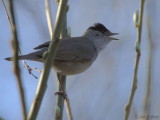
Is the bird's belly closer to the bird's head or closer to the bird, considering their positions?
the bird

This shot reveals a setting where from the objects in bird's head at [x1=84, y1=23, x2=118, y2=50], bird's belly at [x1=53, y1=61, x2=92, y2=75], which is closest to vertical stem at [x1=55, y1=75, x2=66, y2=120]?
bird's belly at [x1=53, y1=61, x2=92, y2=75]

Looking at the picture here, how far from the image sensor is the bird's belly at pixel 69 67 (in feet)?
11.6

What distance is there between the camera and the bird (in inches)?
133

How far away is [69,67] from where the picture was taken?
3.65 m

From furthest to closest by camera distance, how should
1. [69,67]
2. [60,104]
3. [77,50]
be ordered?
[77,50] → [69,67] → [60,104]

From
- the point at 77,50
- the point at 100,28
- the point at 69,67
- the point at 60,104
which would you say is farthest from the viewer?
the point at 100,28

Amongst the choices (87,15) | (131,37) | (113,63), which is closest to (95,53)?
(113,63)

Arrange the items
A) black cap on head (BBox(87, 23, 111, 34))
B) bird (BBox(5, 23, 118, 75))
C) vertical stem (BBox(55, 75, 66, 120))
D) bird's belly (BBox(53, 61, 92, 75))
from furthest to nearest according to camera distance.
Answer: black cap on head (BBox(87, 23, 111, 34)) < bird's belly (BBox(53, 61, 92, 75)) < bird (BBox(5, 23, 118, 75)) < vertical stem (BBox(55, 75, 66, 120))

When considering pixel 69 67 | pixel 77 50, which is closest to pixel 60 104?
pixel 69 67

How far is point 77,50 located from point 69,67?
34cm

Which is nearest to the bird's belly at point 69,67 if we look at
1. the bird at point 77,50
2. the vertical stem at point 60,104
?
the bird at point 77,50

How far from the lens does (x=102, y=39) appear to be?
15.2ft

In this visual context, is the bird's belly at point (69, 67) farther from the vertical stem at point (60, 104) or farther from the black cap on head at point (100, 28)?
the black cap on head at point (100, 28)

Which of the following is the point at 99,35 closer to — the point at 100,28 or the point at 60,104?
the point at 100,28
